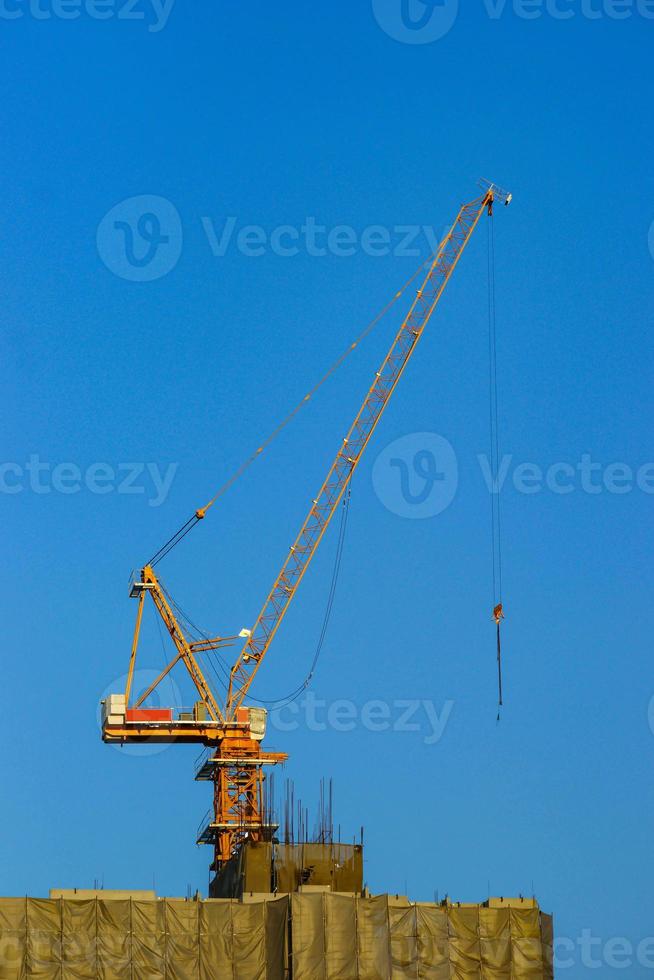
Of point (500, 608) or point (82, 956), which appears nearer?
point (82, 956)

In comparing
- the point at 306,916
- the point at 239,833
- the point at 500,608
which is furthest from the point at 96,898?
the point at 239,833

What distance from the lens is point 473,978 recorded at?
13488cm

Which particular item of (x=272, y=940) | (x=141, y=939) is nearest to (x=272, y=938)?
(x=272, y=940)

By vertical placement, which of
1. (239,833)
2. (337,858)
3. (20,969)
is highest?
(239,833)

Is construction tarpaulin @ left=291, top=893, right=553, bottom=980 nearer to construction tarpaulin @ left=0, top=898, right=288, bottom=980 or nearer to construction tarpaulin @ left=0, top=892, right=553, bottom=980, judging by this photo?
construction tarpaulin @ left=0, top=892, right=553, bottom=980

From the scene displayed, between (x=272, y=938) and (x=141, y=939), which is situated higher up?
(x=272, y=938)

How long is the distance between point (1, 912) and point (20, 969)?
12.9ft

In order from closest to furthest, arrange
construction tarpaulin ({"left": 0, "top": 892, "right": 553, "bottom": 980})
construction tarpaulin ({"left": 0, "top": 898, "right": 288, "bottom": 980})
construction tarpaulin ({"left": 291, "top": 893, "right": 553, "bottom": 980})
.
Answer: construction tarpaulin ({"left": 0, "top": 898, "right": 288, "bottom": 980}) → construction tarpaulin ({"left": 0, "top": 892, "right": 553, "bottom": 980}) → construction tarpaulin ({"left": 291, "top": 893, "right": 553, "bottom": 980})

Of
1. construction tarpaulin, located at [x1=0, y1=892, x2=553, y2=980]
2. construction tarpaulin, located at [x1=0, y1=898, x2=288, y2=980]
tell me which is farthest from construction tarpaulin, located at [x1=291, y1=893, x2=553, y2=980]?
construction tarpaulin, located at [x1=0, y1=898, x2=288, y2=980]

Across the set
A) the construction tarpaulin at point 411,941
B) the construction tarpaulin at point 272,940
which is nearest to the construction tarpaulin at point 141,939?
the construction tarpaulin at point 272,940

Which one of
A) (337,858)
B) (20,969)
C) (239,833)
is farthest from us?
Answer: (239,833)

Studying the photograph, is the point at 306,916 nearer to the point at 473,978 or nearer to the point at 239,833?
the point at 473,978

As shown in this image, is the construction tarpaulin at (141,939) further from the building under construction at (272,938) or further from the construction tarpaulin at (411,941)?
the construction tarpaulin at (411,941)

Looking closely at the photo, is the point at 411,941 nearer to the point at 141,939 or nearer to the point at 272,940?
the point at 272,940
